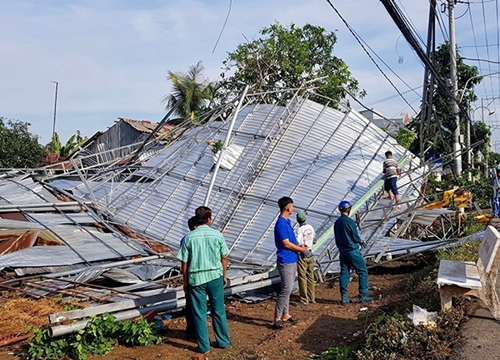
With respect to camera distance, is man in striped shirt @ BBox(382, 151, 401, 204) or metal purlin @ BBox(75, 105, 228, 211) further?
metal purlin @ BBox(75, 105, 228, 211)

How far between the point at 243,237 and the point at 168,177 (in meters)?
4.21

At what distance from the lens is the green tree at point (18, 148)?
25.8 m

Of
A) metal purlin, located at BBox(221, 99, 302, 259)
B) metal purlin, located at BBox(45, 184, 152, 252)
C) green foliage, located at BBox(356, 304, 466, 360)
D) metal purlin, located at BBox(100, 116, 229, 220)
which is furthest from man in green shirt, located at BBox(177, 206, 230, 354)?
metal purlin, located at BBox(100, 116, 229, 220)

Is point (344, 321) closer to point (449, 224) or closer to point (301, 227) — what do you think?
point (301, 227)

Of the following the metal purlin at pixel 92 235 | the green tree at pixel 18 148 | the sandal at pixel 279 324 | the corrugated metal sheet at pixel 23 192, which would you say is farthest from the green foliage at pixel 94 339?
the green tree at pixel 18 148

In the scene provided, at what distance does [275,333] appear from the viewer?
268 inches

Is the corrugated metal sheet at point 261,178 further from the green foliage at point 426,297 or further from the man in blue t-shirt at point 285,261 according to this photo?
the green foliage at point 426,297

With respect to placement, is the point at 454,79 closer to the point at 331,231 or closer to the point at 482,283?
the point at 331,231

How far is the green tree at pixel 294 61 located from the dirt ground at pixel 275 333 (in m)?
15.7

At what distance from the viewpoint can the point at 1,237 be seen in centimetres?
1067

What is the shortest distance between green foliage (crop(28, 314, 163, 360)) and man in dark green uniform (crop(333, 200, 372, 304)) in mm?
3137

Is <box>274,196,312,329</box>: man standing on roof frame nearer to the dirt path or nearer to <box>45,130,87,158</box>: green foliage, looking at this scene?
the dirt path

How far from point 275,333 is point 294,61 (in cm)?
1892

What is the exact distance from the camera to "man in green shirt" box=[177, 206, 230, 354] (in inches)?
232
